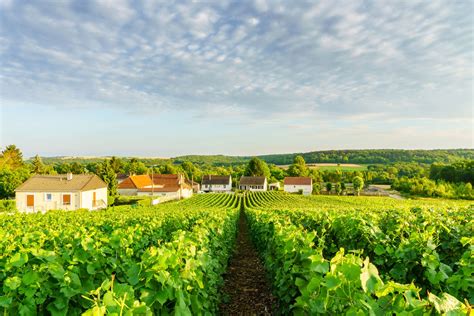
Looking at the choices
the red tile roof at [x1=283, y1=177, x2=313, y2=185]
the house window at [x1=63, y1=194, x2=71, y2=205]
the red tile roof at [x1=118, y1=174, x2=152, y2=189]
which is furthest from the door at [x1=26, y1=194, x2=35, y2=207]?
the red tile roof at [x1=283, y1=177, x2=313, y2=185]

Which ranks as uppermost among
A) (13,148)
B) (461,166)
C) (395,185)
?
(13,148)

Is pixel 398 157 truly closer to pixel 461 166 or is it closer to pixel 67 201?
pixel 461 166

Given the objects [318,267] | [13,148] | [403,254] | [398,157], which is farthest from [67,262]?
[398,157]

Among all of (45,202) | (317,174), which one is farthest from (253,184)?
(45,202)

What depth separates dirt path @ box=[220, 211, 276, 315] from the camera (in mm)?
7174

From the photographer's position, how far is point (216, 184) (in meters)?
100

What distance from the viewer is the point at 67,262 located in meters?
4.75

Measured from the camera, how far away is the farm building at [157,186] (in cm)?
6538

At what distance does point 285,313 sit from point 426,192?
2985 inches

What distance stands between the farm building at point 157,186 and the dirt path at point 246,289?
173ft

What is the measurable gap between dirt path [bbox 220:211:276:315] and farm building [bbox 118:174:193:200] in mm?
52645

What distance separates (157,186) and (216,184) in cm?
3337

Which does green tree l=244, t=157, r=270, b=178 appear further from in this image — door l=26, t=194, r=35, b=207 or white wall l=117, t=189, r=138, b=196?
door l=26, t=194, r=35, b=207

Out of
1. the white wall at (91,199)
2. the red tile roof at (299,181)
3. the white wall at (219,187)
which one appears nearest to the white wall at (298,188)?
the red tile roof at (299,181)
